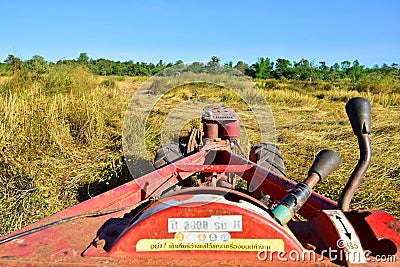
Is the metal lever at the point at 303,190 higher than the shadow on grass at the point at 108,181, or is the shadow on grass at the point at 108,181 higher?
the metal lever at the point at 303,190

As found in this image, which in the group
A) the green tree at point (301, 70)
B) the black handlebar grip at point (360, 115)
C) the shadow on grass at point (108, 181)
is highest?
the green tree at point (301, 70)

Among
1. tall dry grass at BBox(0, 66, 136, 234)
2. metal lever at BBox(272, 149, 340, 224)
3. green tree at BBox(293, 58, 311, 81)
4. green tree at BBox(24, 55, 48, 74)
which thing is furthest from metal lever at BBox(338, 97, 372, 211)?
green tree at BBox(293, 58, 311, 81)

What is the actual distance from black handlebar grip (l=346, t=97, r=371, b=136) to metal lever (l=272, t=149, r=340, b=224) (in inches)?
6.6

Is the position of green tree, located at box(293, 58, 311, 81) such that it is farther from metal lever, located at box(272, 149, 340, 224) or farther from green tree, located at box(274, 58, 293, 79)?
metal lever, located at box(272, 149, 340, 224)

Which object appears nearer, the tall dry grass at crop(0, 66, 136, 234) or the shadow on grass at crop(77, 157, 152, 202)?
the tall dry grass at crop(0, 66, 136, 234)

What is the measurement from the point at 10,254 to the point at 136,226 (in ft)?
1.55

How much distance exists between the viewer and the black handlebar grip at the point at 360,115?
1.62 metres

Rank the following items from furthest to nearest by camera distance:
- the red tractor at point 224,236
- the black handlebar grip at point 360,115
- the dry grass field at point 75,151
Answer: the dry grass field at point 75,151 < the black handlebar grip at point 360,115 < the red tractor at point 224,236

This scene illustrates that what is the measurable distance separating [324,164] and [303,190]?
179mm

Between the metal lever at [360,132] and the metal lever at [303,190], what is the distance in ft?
0.36

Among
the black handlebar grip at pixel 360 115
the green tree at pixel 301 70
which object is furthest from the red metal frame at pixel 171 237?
the green tree at pixel 301 70

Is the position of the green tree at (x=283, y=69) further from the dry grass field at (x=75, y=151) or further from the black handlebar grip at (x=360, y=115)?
the black handlebar grip at (x=360, y=115)

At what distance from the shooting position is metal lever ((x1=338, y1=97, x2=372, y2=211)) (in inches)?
64.0

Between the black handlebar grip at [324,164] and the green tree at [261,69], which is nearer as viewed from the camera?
the black handlebar grip at [324,164]
